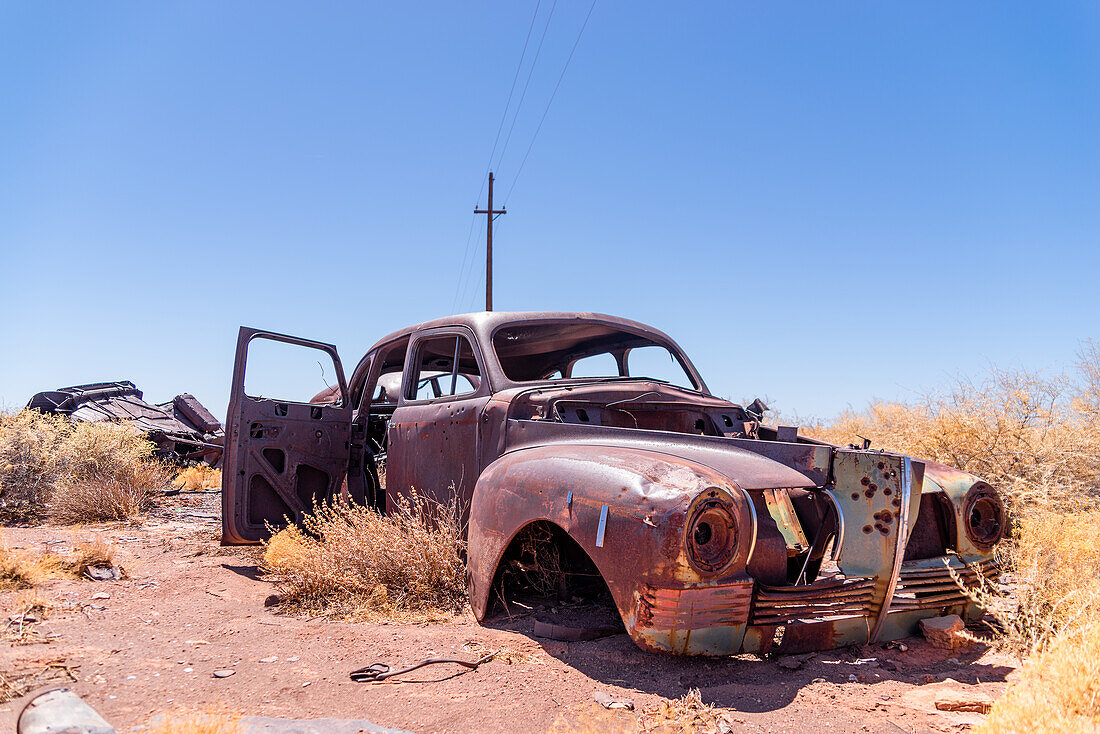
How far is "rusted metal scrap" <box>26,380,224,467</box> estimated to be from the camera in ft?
40.3

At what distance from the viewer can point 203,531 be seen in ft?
25.3

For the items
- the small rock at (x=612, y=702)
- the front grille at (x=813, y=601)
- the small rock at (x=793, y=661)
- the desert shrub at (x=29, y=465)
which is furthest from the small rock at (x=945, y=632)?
the desert shrub at (x=29, y=465)

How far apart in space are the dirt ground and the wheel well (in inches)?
12.0

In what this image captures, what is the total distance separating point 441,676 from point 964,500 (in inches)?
104

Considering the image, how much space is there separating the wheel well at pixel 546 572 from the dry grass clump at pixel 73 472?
6.98 meters

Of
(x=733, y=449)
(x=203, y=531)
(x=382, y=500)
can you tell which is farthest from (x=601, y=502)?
(x=203, y=531)

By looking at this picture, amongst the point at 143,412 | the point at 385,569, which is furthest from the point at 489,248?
the point at 385,569

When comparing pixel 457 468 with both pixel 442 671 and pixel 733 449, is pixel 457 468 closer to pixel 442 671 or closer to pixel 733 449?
pixel 442 671

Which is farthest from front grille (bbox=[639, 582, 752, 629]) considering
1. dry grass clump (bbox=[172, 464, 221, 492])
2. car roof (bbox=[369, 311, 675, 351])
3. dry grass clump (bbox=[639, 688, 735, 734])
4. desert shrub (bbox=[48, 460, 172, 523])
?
dry grass clump (bbox=[172, 464, 221, 492])

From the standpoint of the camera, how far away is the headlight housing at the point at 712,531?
2688 mm

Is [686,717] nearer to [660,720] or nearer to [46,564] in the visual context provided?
[660,720]

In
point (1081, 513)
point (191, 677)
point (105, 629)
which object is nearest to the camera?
point (191, 677)

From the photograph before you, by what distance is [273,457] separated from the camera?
5797mm

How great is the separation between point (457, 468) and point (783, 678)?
7.61ft
